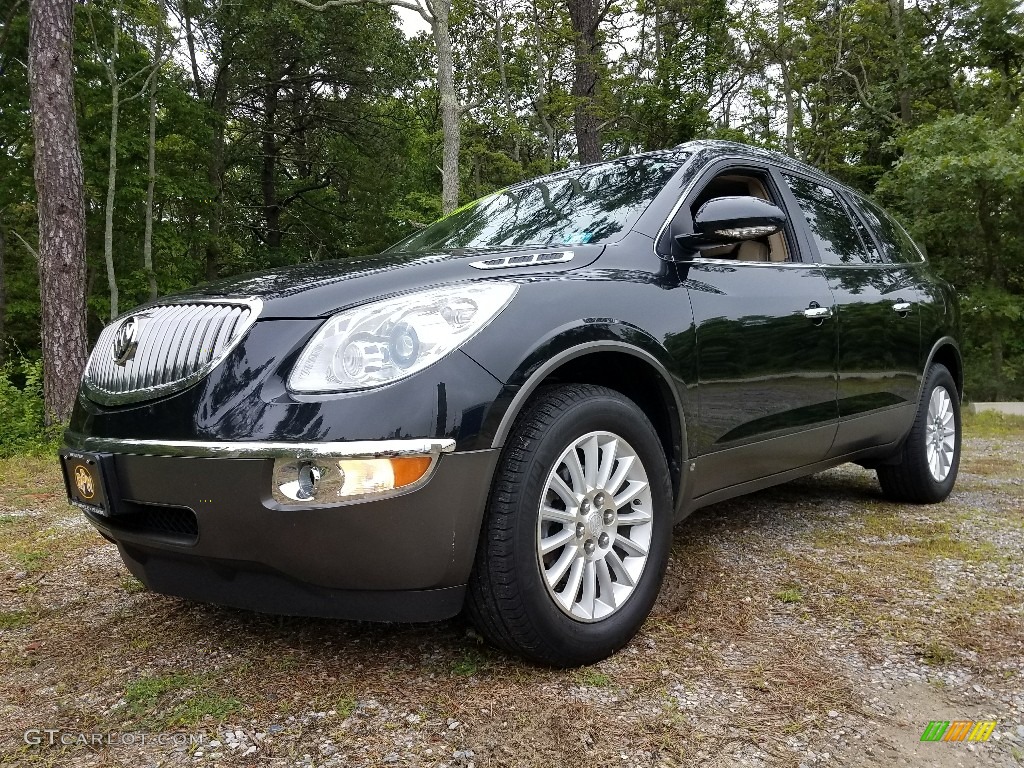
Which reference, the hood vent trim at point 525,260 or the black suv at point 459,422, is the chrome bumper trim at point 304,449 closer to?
the black suv at point 459,422

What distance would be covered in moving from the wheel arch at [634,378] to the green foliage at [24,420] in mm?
6335

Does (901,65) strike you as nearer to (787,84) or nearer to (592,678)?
(787,84)

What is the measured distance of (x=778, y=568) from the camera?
302 cm

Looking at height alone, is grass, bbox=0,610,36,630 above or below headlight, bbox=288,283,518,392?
below

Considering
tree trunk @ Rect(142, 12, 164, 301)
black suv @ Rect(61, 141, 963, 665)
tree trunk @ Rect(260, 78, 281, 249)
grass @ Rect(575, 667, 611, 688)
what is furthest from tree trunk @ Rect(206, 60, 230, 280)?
grass @ Rect(575, 667, 611, 688)

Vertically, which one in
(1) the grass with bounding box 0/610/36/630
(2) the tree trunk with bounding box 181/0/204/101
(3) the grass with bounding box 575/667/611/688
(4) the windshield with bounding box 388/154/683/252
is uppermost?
(2) the tree trunk with bounding box 181/0/204/101

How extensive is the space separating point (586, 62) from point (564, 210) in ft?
37.4

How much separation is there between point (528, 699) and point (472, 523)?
485 mm

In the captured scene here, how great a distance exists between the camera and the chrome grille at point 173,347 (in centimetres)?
191

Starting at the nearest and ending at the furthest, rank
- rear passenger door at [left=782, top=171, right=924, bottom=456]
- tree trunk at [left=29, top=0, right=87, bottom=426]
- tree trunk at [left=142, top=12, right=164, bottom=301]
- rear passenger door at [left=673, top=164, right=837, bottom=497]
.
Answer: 1. rear passenger door at [left=673, top=164, right=837, bottom=497]
2. rear passenger door at [left=782, top=171, right=924, bottom=456]
3. tree trunk at [left=29, top=0, right=87, bottom=426]
4. tree trunk at [left=142, top=12, right=164, bottom=301]

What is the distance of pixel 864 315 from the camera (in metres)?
3.53

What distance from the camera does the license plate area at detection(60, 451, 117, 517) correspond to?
197cm

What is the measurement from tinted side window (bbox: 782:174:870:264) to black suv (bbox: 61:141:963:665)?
34.3 inches

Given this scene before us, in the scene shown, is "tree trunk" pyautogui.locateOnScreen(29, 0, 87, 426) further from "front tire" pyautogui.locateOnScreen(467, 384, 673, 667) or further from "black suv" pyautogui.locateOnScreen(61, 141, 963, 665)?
"front tire" pyautogui.locateOnScreen(467, 384, 673, 667)
